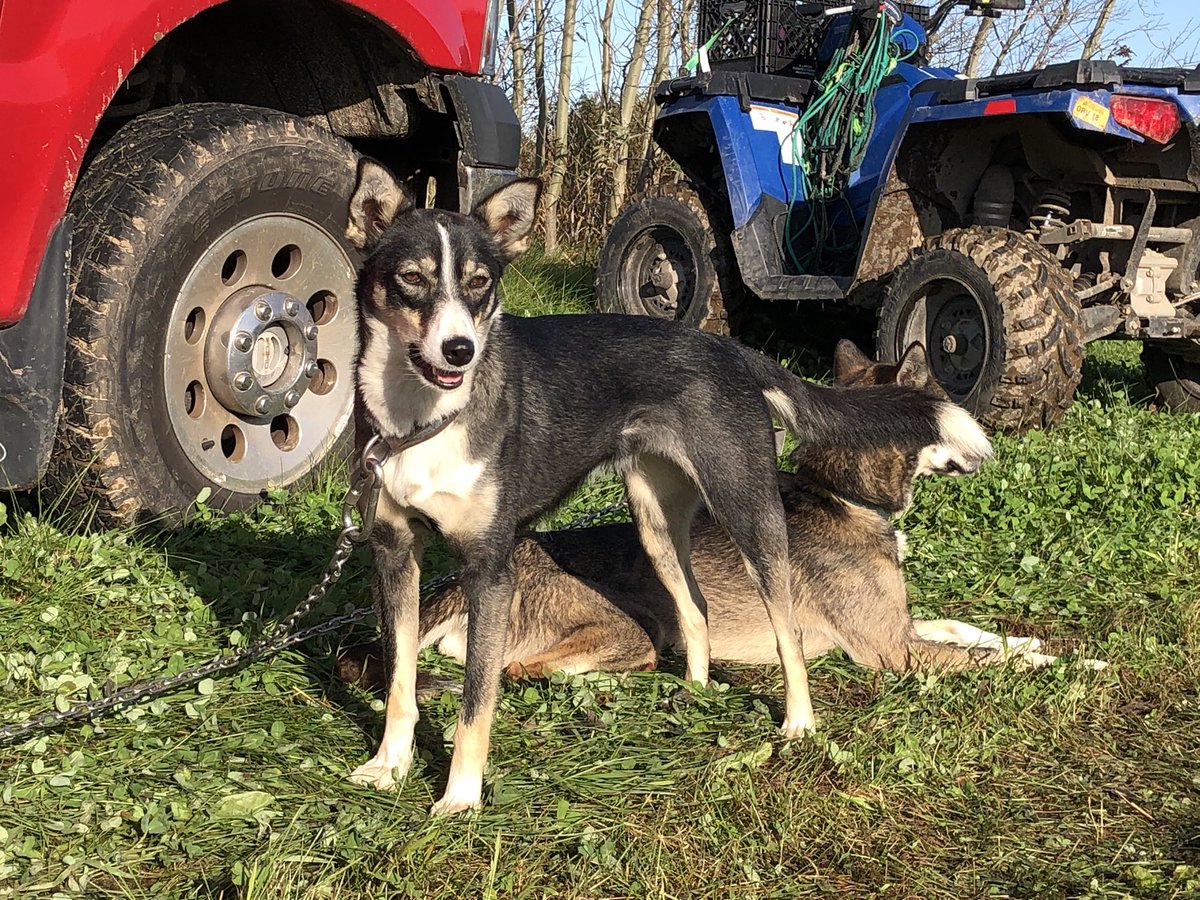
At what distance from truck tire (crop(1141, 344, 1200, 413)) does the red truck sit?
15.3ft

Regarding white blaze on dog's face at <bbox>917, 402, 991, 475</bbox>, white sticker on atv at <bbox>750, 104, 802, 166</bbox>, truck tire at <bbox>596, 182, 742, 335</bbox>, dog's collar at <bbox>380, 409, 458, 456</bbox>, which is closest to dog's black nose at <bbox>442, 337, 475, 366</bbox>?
dog's collar at <bbox>380, 409, 458, 456</bbox>

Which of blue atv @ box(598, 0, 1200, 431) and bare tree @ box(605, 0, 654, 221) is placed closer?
blue atv @ box(598, 0, 1200, 431)

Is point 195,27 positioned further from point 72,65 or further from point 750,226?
point 750,226

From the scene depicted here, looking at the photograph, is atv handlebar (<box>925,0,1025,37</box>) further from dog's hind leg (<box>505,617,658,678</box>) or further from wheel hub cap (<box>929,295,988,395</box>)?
dog's hind leg (<box>505,617,658,678</box>)

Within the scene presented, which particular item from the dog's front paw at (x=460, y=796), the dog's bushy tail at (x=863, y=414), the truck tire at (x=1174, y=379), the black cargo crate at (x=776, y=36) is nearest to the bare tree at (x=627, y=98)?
the black cargo crate at (x=776, y=36)

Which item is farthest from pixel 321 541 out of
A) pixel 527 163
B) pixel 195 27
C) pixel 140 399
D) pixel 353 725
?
pixel 527 163

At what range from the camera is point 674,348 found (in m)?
3.44

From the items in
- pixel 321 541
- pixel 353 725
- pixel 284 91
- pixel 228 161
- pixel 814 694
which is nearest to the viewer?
pixel 353 725

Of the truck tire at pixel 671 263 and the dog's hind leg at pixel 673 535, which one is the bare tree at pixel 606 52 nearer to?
the truck tire at pixel 671 263

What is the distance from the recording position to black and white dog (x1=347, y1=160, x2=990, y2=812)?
114 inches

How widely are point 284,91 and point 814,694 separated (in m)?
3.10

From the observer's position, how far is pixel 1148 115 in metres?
5.88

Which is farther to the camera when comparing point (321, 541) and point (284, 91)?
point (284, 91)

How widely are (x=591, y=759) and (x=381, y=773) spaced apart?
528 mm
